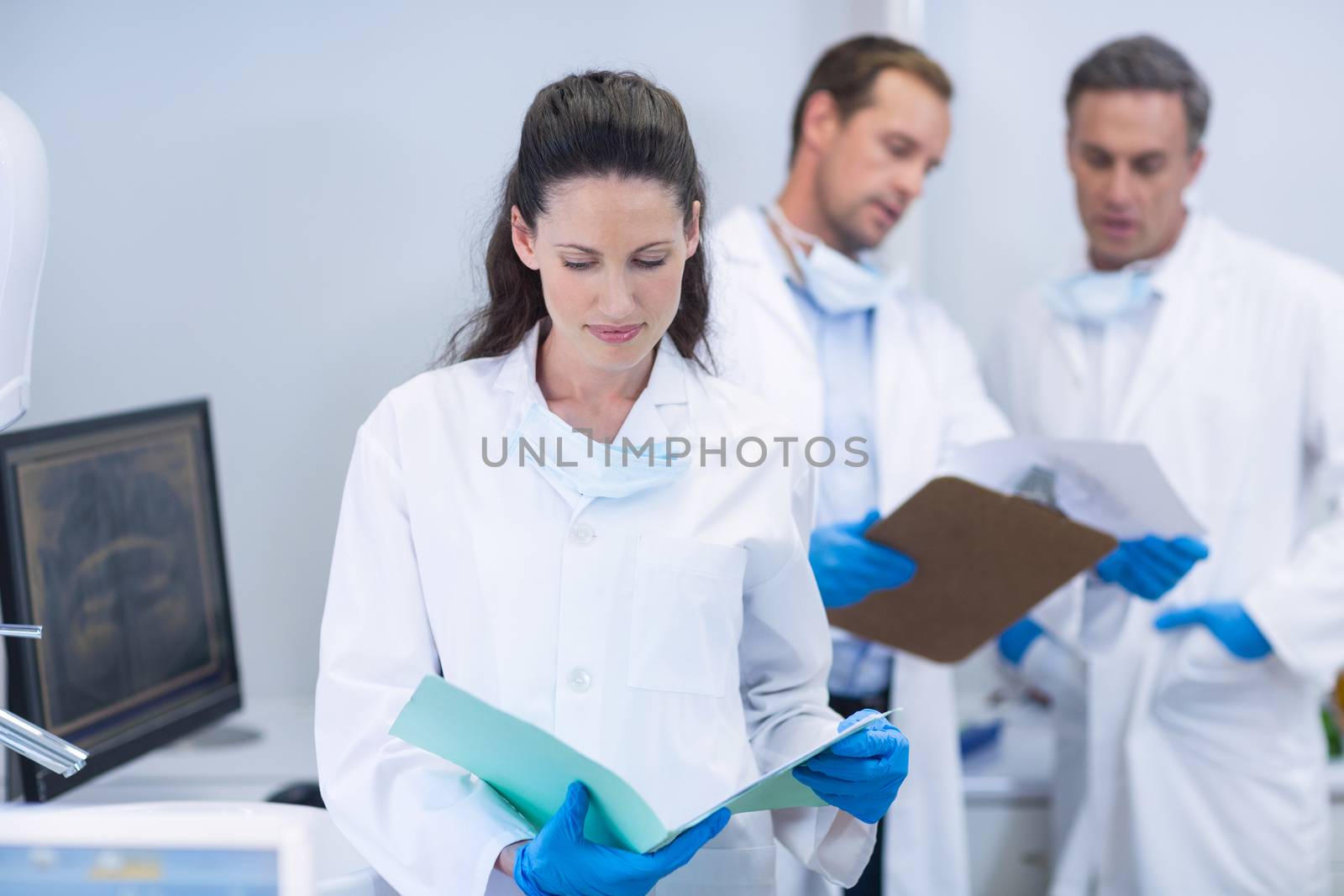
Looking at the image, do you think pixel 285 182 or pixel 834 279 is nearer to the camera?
pixel 834 279

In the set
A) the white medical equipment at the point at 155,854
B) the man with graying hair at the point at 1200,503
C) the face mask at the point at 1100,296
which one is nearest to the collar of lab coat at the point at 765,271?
the face mask at the point at 1100,296

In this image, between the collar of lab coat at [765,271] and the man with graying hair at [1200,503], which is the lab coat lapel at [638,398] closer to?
the collar of lab coat at [765,271]

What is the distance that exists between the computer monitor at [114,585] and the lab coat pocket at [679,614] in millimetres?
748

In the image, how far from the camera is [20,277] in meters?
1.03

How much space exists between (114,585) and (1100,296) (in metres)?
1.49

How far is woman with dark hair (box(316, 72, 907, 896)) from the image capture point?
1.00 meters

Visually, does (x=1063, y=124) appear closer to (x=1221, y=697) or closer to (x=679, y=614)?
(x=1221, y=697)

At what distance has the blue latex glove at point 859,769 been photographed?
1061 mm

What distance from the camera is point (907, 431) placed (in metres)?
1.79

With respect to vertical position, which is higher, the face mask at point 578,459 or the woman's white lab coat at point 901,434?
the face mask at point 578,459

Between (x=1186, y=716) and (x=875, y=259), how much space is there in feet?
2.88

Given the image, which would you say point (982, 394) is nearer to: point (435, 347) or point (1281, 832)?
point (1281, 832)

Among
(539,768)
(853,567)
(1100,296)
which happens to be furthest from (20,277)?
(1100,296)

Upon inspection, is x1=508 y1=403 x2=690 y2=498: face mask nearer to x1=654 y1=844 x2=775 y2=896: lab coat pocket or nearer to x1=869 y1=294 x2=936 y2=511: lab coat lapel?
x1=654 y1=844 x2=775 y2=896: lab coat pocket
